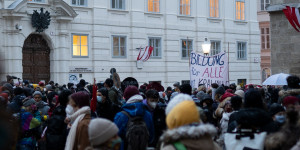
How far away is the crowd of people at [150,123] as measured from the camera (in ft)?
14.6

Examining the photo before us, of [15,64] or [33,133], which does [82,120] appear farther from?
[15,64]

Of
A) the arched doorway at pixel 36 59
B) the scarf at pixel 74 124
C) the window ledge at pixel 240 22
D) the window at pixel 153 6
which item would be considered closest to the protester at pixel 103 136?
the scarf at pixel 74 124

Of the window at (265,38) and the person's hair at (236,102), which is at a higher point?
the window at (265,38)

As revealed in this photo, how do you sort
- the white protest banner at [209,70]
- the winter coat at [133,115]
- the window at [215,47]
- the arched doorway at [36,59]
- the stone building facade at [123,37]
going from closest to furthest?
the winter coat at [133,115], the white protest banner at [209,70], the stone building facade at [123,37], the arched doorway at [36,59], the window at [215,47]

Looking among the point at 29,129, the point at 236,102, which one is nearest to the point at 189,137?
the point at 236,102

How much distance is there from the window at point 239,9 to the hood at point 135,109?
29.6 m

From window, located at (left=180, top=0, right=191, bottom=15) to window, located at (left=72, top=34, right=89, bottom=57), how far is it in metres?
8.25

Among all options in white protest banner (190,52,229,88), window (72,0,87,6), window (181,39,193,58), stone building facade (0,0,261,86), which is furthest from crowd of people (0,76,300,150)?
window (181,39,193,58)

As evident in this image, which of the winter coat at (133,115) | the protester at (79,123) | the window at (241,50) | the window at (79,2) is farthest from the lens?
the window at (241,50)

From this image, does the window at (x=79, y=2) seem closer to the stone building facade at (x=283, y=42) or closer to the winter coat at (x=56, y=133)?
the stone building facade at (x=283, y=42)

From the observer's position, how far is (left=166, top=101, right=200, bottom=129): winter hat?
4.44 metres

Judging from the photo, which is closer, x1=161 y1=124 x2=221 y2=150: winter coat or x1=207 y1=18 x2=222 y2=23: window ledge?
x1=161 y1=124 x2=221 y2=150: winter coat

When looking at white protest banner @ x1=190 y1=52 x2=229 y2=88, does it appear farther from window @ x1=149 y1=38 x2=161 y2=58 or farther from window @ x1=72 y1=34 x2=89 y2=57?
window @ x1=149 y1=38 x2=161 y2=58

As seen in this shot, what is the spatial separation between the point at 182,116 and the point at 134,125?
2993 mm
